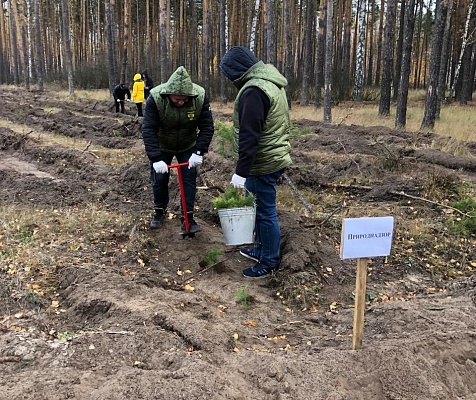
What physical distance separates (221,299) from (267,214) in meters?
0.85

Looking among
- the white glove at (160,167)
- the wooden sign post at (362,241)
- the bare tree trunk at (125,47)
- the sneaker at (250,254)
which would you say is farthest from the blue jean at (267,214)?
the bare tree trunk at (125,47)

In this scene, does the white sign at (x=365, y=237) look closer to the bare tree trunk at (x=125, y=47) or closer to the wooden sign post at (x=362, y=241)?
the wooden sign post at (x=362, y=241)

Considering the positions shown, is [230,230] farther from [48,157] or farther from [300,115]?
[300,115]

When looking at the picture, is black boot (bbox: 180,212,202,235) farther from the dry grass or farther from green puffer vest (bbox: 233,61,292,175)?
the dry grass

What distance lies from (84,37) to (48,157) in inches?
1216

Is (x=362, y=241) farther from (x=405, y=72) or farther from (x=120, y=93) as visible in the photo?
(x=120, y=93)

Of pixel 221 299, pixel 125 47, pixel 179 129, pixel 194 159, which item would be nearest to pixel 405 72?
pixel 179 129

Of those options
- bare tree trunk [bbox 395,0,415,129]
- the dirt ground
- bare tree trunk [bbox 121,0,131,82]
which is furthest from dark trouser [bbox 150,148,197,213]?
bare tree trunk [bbox 121,0,131,82]

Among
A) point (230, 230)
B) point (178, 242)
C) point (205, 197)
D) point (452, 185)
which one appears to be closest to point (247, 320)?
point (230, 230)

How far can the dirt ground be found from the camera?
2.68 m

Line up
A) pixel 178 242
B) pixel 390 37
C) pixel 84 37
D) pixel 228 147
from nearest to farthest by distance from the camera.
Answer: pixel 178 242
pixel 228 147
pixel 390 37
pixel 84 37

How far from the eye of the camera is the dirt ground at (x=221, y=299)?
2.68m

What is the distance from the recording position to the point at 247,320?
362cm

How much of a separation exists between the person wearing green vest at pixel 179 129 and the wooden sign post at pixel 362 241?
90.3 inches
